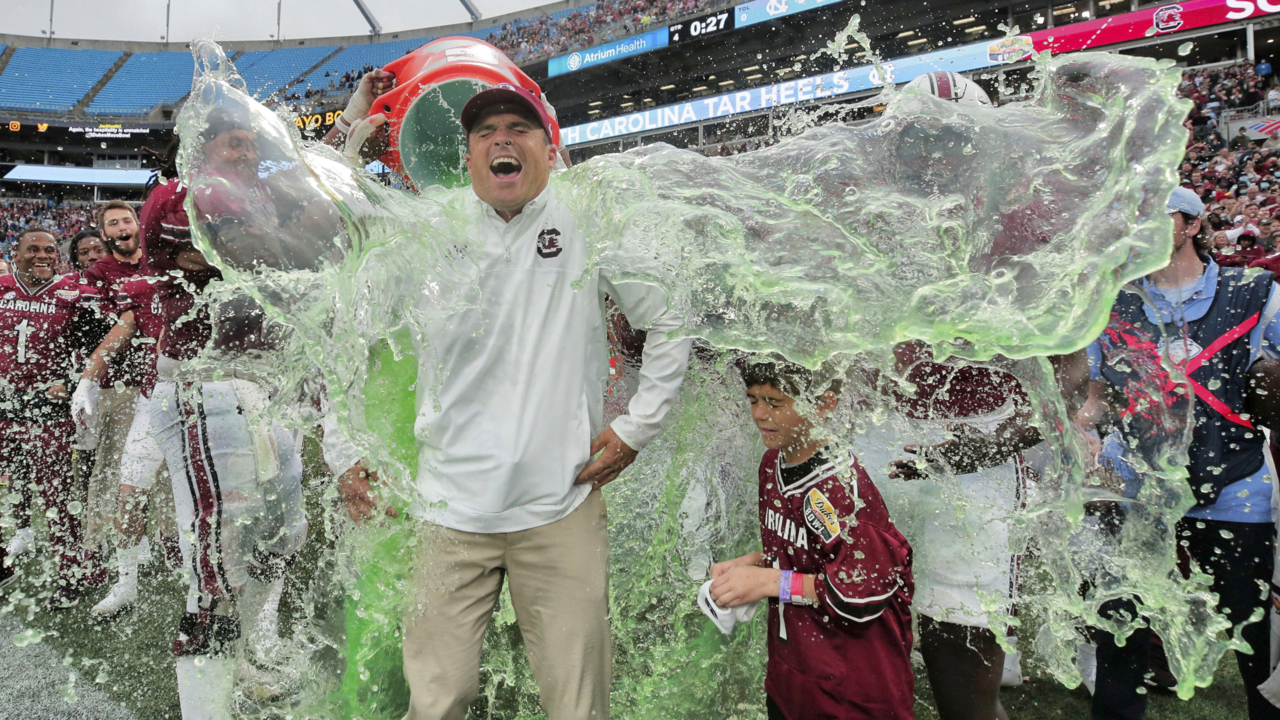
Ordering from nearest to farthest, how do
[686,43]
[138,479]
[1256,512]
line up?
[1256,512], [138,479], [686,43]

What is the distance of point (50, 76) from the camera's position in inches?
1631

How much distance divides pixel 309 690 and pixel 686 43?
82.6 ft

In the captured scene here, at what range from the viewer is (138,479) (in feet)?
10.7

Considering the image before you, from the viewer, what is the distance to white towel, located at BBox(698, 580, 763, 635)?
1980 millimetres

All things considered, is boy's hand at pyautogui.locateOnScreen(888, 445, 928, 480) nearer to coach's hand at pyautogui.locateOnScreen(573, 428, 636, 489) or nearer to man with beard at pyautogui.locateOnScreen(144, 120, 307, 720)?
coach's hand at pyautogui.locateOnScreen(573, 428, 636, 489)

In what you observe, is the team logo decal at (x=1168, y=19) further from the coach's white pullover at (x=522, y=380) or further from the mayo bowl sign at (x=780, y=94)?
the coach's white pullover at (x=522, y=380)

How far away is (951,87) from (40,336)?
5059 millimetres

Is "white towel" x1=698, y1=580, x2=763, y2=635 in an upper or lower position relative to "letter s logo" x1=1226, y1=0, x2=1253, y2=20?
lower

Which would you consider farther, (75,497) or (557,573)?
(75,497)

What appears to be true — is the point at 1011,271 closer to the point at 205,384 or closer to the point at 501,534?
the point at 501,534

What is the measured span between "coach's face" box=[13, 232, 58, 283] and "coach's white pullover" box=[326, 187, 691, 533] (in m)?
3.90

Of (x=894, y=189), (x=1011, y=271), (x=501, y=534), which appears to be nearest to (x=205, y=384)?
(x=501, y=534)

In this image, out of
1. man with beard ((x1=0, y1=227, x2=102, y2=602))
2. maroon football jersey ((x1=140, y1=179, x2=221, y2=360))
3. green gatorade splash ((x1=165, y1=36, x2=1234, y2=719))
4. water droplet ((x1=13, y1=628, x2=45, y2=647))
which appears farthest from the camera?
man with beard ((x1=0, y1=227, x2=102, y2=602))

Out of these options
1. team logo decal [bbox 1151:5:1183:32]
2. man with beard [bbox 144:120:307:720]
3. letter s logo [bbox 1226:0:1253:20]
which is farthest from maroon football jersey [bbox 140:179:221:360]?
letter s logo [bbox 1226:0:1253:20]
